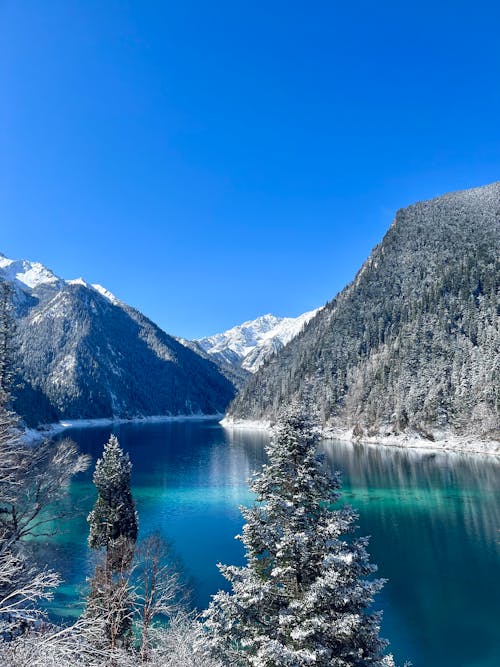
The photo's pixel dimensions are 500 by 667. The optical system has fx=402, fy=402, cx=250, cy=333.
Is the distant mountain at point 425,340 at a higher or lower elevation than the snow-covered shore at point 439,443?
higher

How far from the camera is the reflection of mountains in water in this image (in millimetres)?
46188

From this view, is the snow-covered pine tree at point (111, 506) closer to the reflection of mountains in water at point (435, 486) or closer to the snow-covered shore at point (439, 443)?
the reflection of mountains in water at point (435, 486)

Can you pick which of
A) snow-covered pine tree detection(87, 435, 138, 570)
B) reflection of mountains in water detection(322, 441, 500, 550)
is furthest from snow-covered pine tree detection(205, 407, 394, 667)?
reflection of mountains in water detection(322, 441, 500, 550)

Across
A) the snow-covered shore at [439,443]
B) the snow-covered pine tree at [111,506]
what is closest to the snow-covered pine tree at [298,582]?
the snow-covered pine tree at [111,506]

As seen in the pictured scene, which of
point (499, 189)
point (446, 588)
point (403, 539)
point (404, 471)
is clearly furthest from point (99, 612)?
point (499, 189)

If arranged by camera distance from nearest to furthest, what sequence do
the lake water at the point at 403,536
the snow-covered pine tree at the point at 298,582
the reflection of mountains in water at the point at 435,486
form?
the snow-covered pine tree at the point at 298,582 < the lake water at the point at 403,536 < the reflection of mountains in water at the point at 435,486

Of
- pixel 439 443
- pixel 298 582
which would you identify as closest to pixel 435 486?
pixel 439 443

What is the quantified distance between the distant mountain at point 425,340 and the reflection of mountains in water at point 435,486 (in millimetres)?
19924

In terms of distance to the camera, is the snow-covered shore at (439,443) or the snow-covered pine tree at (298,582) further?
the snow-covered shore at (439,443)

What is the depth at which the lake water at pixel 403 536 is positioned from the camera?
24750 mm

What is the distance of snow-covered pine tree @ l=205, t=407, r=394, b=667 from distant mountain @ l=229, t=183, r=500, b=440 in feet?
327

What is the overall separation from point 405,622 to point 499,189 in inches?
8663

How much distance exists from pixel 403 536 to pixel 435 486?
2602 centimetres

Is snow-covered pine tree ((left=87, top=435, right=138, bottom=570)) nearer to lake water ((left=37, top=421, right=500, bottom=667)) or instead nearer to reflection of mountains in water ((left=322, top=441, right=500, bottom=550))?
lake water ((left=37, top=421, right=500, bottom=667))
